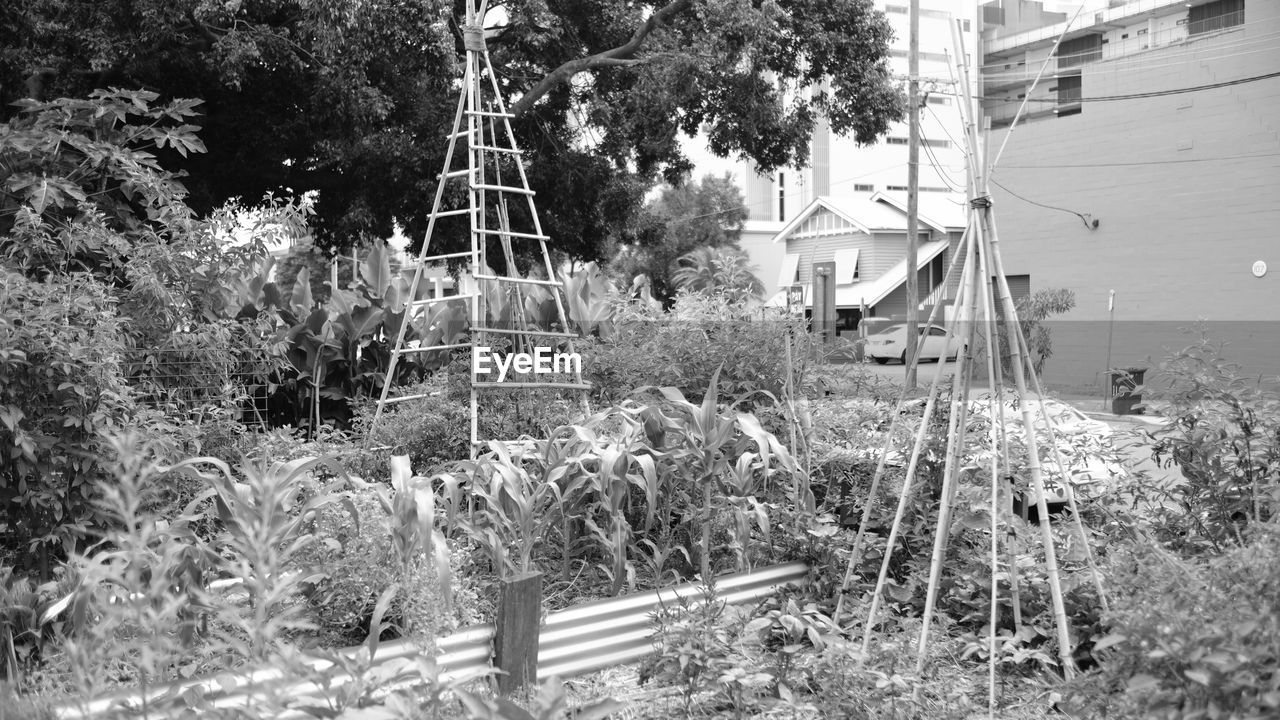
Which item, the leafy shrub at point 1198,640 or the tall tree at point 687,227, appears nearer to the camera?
the leafy shrub at point 1198,640

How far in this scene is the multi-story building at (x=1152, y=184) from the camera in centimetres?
1939

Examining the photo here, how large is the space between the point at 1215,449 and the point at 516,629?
2.74m

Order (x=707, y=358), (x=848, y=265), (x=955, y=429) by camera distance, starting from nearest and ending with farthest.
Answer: (x=955, y=429) → (x=707, y=358) → (x=848, y=265)

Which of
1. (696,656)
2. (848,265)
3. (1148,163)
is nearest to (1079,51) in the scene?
(1148,163)

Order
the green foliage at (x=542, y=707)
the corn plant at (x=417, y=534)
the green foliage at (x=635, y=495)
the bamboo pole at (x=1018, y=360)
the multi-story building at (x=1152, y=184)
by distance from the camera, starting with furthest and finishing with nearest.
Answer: the multi-story building at (x=1152, y=184) → the green foliage at (x=635, y=495) → the bamboo pole at (x=1018, y=360) → the corn plant at (x=417, y=534) → the green foliage at (x=542, y=707)

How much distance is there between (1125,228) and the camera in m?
22.0

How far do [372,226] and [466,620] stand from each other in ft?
36.2

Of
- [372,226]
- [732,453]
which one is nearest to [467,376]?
[732,453]

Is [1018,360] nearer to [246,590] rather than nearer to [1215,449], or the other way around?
[1215,449]

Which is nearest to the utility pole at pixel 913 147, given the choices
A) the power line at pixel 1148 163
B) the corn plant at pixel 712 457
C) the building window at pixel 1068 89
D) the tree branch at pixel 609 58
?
the power line at pixel 1148 163

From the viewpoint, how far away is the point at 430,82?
12719 mm

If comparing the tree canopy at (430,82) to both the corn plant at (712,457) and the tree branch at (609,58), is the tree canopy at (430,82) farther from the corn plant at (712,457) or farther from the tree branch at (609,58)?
the corn plant at (712,457)

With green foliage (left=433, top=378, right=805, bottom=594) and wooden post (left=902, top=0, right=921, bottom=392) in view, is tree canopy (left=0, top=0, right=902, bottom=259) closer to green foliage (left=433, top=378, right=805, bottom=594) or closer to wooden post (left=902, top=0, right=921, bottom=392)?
wooden post (left=902, top=0, right=921, bottom=392)

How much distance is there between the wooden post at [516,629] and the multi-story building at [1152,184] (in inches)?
684
